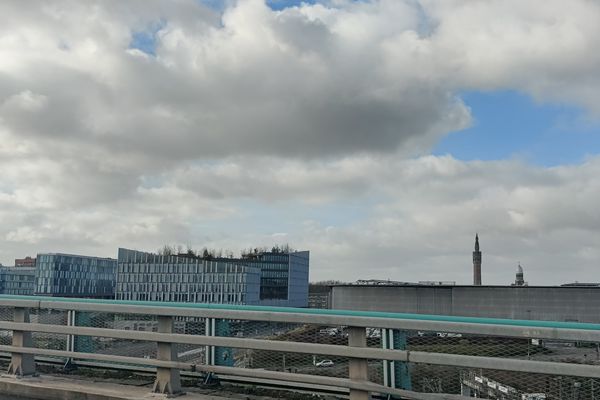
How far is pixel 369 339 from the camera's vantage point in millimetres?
4984

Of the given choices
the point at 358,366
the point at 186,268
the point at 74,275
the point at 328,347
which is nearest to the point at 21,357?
the point at 328,347

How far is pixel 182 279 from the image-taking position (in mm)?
109188

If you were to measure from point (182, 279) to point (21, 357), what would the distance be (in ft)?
347

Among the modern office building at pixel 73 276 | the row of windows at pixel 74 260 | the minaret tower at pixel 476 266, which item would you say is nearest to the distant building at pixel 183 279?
the modern office building at pixel 73 276

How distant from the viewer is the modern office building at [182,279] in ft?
351

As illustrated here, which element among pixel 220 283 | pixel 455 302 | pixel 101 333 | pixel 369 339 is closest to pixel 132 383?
pixel 101 333

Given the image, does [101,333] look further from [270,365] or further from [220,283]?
[220,283]

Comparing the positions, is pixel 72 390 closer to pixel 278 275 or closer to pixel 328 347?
pixel 328 347

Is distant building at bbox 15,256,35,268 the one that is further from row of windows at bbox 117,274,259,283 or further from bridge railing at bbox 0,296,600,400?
bridge railing at bbox 0,296,600,400

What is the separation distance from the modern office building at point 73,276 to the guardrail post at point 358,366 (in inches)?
5020

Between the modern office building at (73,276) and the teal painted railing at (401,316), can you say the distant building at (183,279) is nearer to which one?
the modern office building at (73,276)

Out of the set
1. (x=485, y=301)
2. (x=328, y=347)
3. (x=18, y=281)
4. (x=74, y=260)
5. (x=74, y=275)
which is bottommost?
(x=18, y=281)

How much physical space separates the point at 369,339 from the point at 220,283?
104890mm

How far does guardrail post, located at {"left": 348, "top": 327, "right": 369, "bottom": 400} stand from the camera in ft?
15.8
